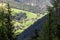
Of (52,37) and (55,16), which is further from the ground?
(55,16)

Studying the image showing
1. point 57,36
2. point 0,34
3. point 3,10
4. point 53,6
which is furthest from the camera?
point 3,10

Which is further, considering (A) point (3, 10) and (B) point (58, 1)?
(A) point (3, 10)

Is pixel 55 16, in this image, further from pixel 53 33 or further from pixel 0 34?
pixel 0 34

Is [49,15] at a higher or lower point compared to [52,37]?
higher

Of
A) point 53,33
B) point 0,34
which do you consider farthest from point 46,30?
point 0,34

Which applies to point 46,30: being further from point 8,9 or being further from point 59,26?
point 8,9

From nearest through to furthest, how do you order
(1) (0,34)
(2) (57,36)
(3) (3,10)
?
1. (2) (57,36)
2. (1) (0,34)
3. (3) (3,10)

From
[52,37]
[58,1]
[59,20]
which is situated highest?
[58,1]

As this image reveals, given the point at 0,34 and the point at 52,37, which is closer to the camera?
the point at 52,37

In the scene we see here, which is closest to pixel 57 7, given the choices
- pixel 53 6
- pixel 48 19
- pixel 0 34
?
pixel 53 6
